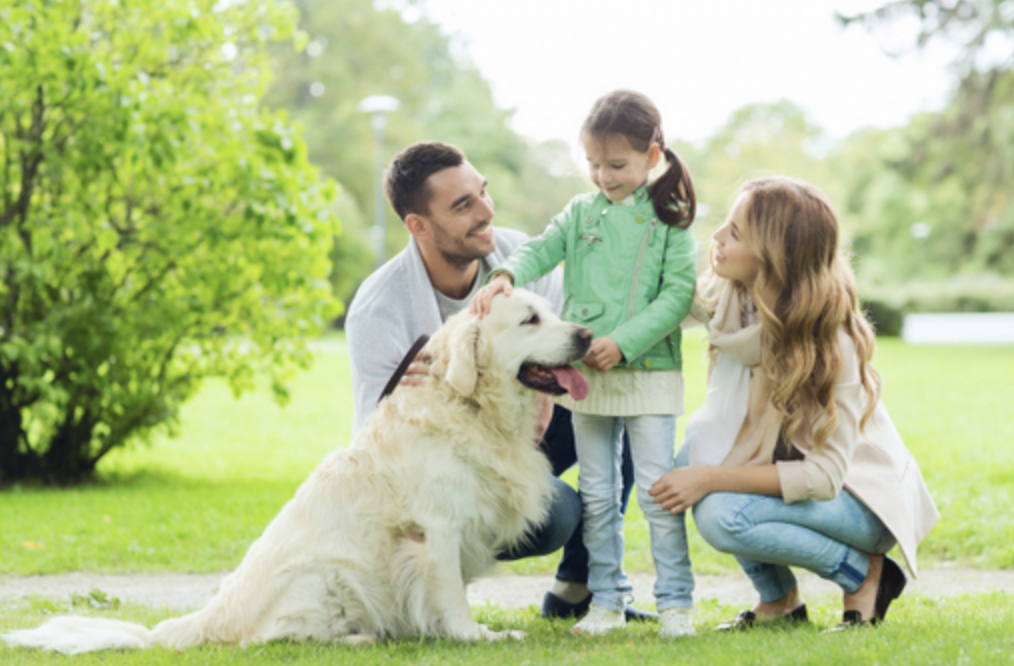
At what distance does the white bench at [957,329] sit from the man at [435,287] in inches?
1139

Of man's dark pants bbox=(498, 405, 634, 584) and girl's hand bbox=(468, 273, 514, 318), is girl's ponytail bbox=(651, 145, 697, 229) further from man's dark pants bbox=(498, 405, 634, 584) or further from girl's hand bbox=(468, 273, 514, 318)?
man's dark pants bbox=(498, 405, 634, 584)

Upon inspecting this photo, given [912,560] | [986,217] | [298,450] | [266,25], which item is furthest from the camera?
[986,217]

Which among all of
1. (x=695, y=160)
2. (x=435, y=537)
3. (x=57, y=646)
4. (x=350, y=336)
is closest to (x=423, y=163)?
(x=350, y=336)

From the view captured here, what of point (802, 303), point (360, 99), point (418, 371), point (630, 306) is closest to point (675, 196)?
point (630, 306)

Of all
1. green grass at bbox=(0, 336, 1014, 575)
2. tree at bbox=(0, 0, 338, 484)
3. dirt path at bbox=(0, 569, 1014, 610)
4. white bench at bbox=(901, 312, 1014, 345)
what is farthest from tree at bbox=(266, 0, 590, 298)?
dirt path at bbox=(0, 569, 1014, 610)

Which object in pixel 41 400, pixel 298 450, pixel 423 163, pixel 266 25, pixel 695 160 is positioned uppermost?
pixel 695 160

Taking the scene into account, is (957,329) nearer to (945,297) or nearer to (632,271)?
(945,297)

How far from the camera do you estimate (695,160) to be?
65.1 meters

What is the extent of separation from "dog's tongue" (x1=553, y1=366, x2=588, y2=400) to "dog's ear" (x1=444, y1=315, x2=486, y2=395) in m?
0.32

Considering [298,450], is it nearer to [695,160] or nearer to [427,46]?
[427,46]

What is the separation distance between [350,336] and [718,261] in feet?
5.93

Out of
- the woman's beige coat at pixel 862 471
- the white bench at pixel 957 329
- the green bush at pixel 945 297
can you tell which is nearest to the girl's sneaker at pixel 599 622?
the woman's beige coat at pixel 862 471

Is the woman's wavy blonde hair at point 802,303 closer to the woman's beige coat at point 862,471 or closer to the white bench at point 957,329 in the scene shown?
the woman's beige coat at point 862,471

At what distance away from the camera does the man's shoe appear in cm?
454
